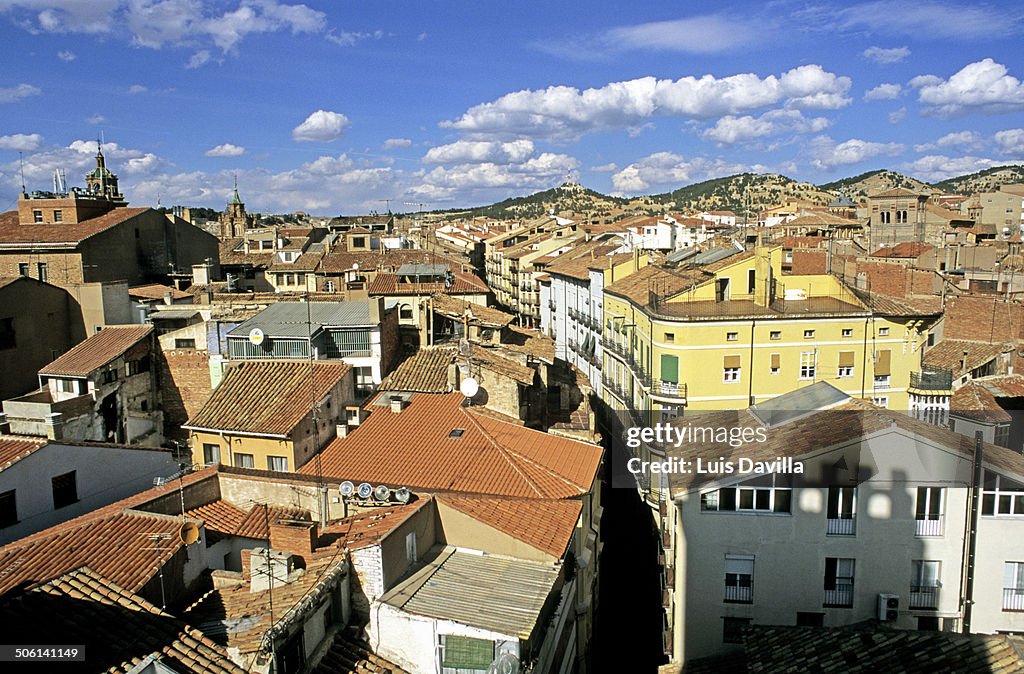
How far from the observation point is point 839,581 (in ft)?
53.1

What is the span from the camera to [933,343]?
3309cm

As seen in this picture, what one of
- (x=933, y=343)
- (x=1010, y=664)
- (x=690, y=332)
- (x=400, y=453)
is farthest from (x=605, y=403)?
(x=1010, y=664)

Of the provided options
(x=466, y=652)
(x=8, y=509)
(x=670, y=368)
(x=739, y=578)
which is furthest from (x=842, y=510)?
(x=8, y=509)

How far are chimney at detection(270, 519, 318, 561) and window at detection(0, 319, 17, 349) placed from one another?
19.2 m

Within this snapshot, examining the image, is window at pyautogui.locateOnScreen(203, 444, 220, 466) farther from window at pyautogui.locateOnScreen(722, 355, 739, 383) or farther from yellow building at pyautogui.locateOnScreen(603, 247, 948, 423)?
window at pyautogui.locateOnScreen(722, 355, 739, 383)

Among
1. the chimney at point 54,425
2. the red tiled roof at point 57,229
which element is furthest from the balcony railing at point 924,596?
the red tiled roof at point 57,229

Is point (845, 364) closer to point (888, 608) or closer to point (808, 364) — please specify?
point (808, 364)

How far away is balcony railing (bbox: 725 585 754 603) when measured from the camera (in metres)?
16.5

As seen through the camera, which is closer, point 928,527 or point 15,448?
point 928,527

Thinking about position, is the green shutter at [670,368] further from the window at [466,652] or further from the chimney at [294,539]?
the window at [466,652]

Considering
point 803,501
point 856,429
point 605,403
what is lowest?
point 605,403

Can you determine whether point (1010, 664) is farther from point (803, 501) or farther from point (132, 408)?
point (132, 408)

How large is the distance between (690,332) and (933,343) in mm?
13816

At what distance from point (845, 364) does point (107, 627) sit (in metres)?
24.3
